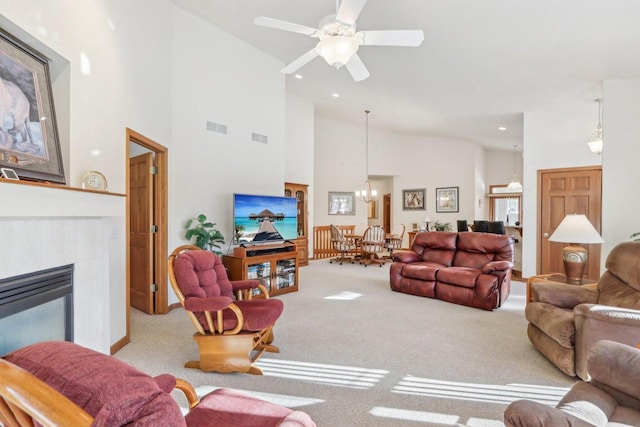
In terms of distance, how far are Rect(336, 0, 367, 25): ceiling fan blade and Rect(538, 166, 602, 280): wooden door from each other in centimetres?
530

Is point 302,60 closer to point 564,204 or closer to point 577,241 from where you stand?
point 577,241

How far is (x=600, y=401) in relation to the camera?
151 cm

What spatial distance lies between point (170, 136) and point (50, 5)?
2218 mm

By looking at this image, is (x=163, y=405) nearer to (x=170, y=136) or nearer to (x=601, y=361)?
(x=601, y=361)

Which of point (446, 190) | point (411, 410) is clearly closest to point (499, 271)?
point (411, 410)

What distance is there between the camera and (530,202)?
627 cm

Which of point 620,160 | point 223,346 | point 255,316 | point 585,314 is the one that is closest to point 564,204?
point 620,160

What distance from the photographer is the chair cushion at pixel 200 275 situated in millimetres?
2736

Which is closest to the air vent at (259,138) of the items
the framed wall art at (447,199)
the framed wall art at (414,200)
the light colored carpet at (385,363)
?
the light colored carpet at (385,363)

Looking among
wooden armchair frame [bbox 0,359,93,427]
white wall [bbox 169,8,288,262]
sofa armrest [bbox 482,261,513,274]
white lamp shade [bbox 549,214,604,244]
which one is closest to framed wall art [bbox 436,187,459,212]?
sofa armrest [bbox 482,261,513,274]

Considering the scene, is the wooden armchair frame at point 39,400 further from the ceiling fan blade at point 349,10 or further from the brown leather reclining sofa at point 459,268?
the brown leather reclining sofa at point 459,268

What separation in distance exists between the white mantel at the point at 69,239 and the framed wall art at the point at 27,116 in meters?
0.28

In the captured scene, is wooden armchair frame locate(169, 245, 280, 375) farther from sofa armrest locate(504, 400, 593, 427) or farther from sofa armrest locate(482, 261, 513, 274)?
sofa armrest locate(482, 261, 513, 274)

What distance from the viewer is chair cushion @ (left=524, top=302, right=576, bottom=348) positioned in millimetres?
2543
